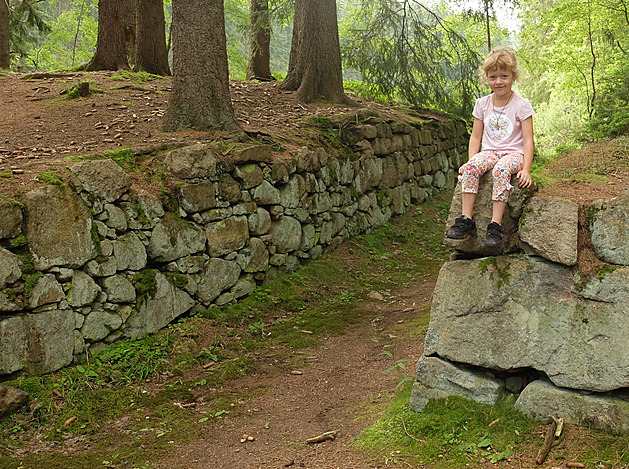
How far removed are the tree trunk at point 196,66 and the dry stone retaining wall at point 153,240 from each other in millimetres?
852

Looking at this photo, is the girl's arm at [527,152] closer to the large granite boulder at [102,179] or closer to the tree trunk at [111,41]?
the large granite boulder at [102,179]

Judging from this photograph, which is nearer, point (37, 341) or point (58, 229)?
point (37, 341)

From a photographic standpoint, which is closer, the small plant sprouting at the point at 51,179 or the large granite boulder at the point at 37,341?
the large granite boulder at the point at 37,341

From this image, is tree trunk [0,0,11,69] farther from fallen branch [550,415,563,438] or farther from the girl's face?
fallen branch [550,415,563,438]

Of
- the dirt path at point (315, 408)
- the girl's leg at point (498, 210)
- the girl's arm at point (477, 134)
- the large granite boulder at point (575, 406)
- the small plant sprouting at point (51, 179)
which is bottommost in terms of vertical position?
the dirt path at point (315, 408)

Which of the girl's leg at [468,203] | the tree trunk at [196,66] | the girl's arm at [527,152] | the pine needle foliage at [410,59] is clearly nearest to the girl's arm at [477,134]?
the girl's arm at [527,152]

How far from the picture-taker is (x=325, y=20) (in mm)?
10102

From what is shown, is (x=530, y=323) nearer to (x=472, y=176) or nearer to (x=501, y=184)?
(x=501, y=184)

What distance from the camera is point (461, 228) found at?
347 cm

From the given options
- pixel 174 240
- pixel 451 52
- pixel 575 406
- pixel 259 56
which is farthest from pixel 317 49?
pixel 575 406

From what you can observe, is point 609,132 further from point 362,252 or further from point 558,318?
point 558,318

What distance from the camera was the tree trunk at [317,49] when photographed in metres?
10.0

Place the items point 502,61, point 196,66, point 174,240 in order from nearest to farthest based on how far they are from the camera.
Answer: point 502,61 < point 174,240 < point 196,66

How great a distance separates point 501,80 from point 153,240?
11.8ft
